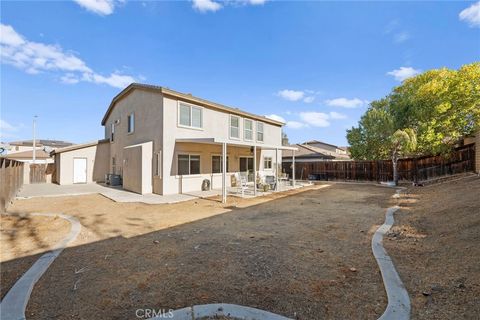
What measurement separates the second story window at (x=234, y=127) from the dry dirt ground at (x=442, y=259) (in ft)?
38.6

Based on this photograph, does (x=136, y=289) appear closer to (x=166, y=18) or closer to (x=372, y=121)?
(x=166, y=18)

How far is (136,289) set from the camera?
3234 mm

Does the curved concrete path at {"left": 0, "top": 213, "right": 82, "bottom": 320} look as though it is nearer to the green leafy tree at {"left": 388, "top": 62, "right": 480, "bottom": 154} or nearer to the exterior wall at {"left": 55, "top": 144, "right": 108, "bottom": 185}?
the exterior wall at {"left": 55, "top": 144, "right": 108, "bottom": 185}

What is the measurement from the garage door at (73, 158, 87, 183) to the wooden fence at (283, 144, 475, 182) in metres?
19.2

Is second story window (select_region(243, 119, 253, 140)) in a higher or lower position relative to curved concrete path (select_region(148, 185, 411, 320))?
higher

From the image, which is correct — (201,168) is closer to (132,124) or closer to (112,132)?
(132,124)

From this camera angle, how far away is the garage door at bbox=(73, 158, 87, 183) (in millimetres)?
18156

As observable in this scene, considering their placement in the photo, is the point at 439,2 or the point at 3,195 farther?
the point at 439,2

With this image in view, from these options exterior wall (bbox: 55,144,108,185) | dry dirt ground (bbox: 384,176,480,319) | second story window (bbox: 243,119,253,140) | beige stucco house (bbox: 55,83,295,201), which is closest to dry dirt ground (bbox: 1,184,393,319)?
dry dirt ground (bbox: 384,176,480,319)

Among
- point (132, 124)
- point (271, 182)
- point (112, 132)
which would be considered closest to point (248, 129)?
point (271, 182)

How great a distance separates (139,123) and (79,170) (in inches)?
322

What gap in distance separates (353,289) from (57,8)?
1297cm

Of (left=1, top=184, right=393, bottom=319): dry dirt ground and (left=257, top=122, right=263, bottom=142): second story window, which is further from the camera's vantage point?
(left=257, top=122, right=263, bottom=142): second story window

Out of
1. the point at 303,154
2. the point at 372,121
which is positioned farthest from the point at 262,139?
the point at 303,154
